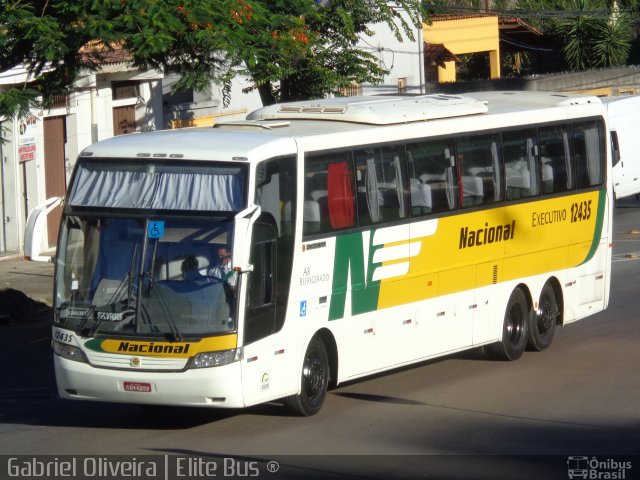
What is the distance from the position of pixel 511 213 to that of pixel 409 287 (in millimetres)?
2216

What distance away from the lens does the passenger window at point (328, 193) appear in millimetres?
11164

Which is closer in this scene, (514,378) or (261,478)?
(261,478)

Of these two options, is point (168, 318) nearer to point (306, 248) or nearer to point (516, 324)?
point (306, 248)

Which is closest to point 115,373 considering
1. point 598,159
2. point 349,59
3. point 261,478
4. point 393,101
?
point 261,478

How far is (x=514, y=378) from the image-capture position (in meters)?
13.0

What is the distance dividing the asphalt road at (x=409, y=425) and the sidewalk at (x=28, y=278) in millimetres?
5853

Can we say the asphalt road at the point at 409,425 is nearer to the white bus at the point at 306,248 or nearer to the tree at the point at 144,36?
the white bus at the point at 306,248

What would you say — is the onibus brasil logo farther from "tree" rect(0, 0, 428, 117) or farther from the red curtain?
"tree" rect(0, 0, 428, 117)

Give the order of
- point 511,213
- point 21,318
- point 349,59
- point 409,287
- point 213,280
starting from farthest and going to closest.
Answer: point 349,59 → point 21,318 → point 511,213 → point 409,287 → point 213,280

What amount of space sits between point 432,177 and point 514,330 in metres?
2.59

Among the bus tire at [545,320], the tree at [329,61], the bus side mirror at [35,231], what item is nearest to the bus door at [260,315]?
the bus side mirror at [35,231]

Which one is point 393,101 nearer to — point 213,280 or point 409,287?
point 409,287

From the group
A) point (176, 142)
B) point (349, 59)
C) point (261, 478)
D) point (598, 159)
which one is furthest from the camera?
point (349, 59)

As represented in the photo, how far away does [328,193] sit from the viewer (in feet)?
37.6
